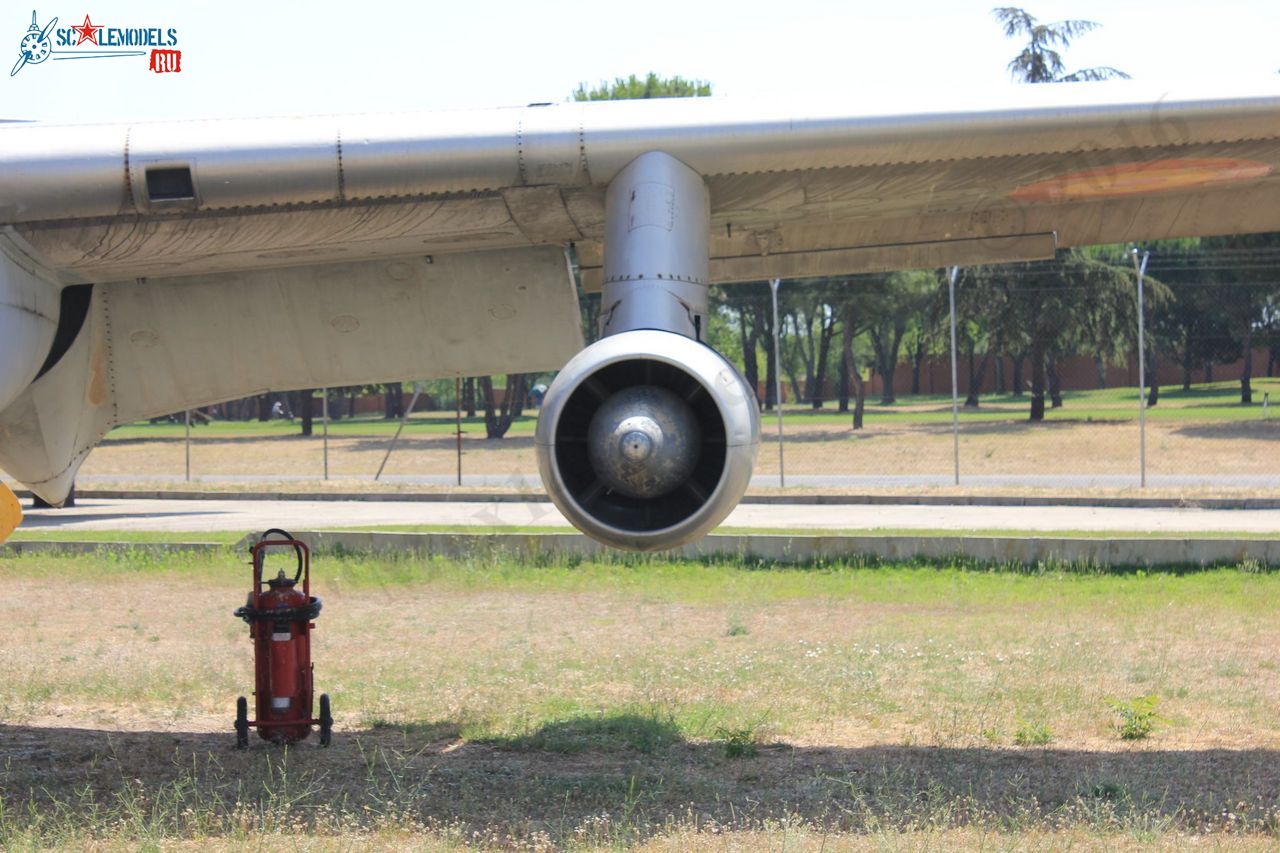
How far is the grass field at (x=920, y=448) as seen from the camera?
109ft

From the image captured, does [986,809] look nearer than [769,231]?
Yes

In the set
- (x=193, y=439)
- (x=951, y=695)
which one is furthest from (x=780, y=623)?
(x=193, y=439)

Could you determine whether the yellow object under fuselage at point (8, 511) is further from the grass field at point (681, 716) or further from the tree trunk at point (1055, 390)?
the tree trunk at point (1055, 390)

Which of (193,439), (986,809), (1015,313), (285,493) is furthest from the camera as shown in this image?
(193,439)

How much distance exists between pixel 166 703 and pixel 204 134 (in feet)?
15.8

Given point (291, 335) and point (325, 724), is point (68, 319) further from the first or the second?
point (325, 724)

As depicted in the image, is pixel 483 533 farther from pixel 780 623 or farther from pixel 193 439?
pixel 193 439

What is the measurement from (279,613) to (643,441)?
3.49m

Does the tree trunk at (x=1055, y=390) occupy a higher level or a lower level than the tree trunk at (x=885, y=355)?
lower

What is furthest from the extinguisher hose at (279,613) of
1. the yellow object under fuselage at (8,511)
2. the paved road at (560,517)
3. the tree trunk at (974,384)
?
the tree trunk at (974,384)

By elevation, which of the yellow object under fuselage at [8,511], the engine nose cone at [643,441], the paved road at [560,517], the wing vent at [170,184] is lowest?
the paved road at [560,517]

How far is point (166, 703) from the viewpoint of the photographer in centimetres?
1034

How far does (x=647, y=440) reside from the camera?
6668 mm

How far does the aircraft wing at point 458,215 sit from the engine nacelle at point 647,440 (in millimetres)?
1239
